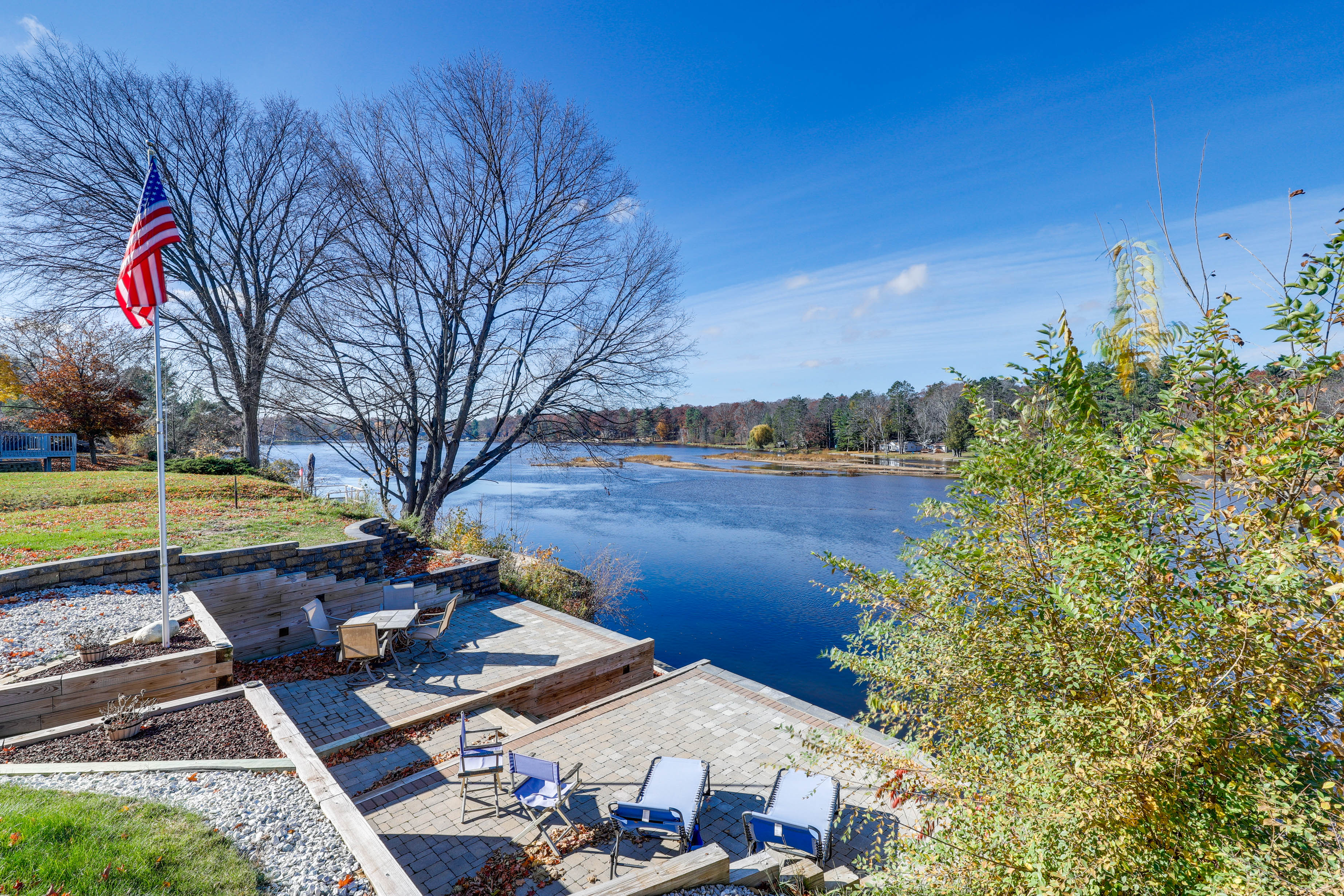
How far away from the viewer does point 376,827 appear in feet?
15.8

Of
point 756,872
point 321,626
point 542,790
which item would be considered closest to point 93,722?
point 321,626

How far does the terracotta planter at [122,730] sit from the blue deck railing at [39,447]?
15582mm

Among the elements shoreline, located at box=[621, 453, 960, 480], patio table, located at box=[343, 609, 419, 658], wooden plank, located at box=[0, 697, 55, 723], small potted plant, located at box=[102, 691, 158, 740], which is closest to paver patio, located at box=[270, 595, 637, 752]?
patio table, located at box=[343, 609, 419, 658]

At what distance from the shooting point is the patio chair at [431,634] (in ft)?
27.1

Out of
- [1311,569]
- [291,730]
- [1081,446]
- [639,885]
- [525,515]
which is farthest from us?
[525,515]

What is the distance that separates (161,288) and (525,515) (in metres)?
20.1

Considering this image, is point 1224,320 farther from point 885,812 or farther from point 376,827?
point 376,827

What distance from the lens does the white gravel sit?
A: 5.61 meters

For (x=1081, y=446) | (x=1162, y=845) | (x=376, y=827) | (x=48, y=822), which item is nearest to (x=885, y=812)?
(x=1162, y=845)

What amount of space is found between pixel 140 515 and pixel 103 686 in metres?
6.62

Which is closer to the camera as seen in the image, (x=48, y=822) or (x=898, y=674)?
(x=48, y=822)

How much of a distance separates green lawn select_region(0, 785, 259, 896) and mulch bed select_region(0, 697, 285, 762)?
2.52 ft

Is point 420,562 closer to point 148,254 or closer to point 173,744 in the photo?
point 173,744

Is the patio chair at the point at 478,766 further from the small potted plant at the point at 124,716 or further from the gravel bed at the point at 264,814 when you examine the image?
the small potted plant at the point at 124,716
